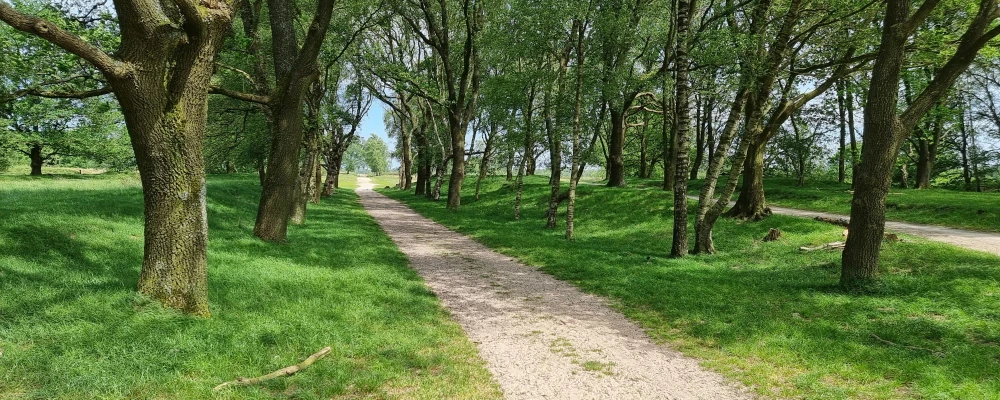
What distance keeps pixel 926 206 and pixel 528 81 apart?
58.1 ft

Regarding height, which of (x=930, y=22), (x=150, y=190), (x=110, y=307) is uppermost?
(x=930, y=22)

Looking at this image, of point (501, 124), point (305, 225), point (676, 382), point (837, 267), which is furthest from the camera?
point (501, 124)

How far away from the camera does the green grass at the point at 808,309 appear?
528 cm

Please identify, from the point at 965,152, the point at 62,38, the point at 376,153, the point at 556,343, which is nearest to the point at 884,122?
the point at 556,343

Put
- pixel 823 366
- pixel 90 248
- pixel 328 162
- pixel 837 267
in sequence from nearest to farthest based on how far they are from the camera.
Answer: pixel 823 366, pixel 90 248, pixel 837 267, pixel 328 162

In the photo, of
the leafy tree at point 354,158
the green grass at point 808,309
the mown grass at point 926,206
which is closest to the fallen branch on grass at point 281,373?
the green grass at point 808,309

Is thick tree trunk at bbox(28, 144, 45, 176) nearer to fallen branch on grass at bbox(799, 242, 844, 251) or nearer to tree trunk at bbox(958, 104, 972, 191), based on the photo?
fallen branch on grass at bbox(799, 242, 844, 251)

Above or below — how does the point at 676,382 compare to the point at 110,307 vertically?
below

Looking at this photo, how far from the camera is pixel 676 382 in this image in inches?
206

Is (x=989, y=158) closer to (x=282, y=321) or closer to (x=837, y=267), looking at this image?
(x=837, y=267)

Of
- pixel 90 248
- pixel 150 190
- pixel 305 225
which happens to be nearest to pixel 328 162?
pixel 305 225

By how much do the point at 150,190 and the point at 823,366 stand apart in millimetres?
8734

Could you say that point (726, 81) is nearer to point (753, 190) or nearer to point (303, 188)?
point (753, 190)

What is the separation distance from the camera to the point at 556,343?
20.9ft
